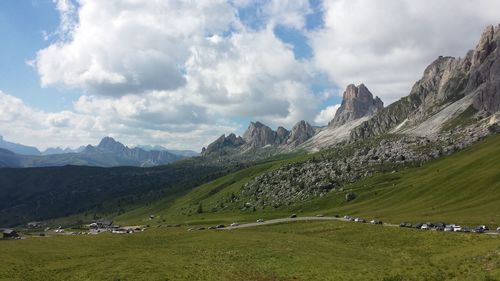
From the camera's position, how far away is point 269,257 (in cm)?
7481

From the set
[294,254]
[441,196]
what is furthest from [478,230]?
[441,196]

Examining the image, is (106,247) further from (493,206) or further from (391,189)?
(391,189)

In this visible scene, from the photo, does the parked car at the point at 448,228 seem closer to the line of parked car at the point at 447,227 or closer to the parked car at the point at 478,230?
the line of parked car at the point at 447,227

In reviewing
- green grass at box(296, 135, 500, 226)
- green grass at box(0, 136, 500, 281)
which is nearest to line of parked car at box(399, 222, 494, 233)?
green grass at box(0, 136, 500, 281)

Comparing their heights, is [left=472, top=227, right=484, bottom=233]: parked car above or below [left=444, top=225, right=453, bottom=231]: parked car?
above

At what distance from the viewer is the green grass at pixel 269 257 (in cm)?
5375

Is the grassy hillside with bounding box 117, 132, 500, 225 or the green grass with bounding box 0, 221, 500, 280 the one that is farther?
the grassy hillside with bounding box 117, 132, 500, 225

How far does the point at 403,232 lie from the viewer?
9462 cm

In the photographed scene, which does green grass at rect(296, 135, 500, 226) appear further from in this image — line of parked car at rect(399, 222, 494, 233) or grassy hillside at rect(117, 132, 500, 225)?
line of parked car at rect(399, 222, 494, 233)

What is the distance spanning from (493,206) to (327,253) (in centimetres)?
7841

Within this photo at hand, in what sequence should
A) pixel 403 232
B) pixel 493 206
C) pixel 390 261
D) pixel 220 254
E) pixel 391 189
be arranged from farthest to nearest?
pixel 391 189, pixel 493 206, pixel 403 232, pixel 220 254, pixel 390 261

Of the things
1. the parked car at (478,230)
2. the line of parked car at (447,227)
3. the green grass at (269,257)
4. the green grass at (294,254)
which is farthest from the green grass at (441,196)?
the green grass at (269,257)

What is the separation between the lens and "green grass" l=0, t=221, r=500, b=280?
2116 inches

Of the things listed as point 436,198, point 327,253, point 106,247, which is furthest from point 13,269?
point 436,198
